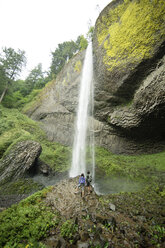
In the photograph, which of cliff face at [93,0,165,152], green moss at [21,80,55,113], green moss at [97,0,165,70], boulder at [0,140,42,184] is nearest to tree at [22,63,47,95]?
green moss at [21,80,55,113]

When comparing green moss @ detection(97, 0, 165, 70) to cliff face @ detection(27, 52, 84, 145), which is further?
cliff face @ detection(27, 52, 84, 145)

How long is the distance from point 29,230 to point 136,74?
11933 millimetres

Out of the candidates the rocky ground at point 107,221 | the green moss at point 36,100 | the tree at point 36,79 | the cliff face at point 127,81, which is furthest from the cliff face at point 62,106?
the rocky ground at point 107,221

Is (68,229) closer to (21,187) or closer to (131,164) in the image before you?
(21,187)

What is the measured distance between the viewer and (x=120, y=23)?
11289mm

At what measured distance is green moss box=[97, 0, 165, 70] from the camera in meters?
8.46

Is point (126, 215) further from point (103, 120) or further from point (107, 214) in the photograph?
point (103, 120)

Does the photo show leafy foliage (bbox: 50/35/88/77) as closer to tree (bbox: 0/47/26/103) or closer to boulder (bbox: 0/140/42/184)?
tree (bbox: 0/47/26/103)

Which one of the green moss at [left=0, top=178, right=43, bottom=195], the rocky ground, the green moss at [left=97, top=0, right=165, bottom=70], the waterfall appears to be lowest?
the green moss at [left=0, top=178, right=43, bottom=195]

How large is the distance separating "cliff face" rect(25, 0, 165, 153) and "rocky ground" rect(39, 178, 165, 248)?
692cm

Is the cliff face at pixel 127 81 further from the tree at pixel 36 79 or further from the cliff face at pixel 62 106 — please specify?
the tree at pixel 36 79

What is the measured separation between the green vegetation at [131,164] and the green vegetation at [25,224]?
7475 mm

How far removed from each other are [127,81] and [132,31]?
13.8 feet

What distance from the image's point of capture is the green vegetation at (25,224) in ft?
9.36
